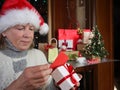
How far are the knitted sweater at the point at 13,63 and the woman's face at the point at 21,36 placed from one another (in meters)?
0.05

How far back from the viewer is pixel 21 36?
119cm

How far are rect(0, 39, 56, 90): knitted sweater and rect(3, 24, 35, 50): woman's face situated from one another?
0.05 m

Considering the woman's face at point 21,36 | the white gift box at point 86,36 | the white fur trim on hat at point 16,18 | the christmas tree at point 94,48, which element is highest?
the white fur trim on hat at point 16,18

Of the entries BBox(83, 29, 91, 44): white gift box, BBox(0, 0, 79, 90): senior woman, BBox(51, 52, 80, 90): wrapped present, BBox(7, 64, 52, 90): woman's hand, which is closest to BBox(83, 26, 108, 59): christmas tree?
BBox(83, 29, 91, 44): white gift box

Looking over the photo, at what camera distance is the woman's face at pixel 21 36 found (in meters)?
1.20

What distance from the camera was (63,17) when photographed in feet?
7.49

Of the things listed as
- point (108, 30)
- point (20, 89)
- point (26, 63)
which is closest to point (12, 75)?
point (26, 63)

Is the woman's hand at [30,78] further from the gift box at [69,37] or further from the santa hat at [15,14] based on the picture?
the gift box at [69,37]

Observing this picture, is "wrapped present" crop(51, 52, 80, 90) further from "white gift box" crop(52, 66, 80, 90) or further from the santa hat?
the santa hat

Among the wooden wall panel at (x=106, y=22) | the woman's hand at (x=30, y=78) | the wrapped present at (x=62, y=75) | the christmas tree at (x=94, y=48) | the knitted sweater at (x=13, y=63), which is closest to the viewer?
the woman's hand at (x=30, y=78)

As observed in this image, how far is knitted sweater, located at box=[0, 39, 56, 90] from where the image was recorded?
116 cm

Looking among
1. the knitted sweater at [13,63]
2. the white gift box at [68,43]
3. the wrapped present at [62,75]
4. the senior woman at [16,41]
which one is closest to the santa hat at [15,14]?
the senior woman at [16,41]

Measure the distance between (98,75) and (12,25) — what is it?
1529 mm

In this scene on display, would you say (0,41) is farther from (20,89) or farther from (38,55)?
(20,89)
